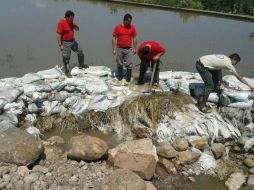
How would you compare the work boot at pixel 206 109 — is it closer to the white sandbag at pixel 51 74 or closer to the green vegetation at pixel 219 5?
the white sandbag at pixel 51 74

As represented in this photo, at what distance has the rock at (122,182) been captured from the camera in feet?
13.6

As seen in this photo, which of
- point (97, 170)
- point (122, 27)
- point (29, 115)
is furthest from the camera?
point (122, 27)

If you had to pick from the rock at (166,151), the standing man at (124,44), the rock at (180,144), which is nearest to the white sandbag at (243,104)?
the rock at (180,144)

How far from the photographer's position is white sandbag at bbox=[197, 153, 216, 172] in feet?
17.0

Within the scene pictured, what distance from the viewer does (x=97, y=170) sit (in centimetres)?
478

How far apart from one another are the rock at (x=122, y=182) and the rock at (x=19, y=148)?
101 centimetres

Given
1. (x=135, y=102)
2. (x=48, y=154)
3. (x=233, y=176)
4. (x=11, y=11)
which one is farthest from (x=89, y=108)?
(x=11, y=11)

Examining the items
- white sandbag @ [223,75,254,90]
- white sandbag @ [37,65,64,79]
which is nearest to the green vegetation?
white sandbag @ [223,75,254,90]

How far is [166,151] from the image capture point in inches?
209

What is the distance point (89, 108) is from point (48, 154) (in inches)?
53.7

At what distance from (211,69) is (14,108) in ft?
10.6

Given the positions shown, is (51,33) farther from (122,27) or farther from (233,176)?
(233,176)

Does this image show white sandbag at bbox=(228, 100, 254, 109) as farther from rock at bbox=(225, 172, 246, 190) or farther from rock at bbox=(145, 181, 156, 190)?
rock at bbox=(145, 181, 156, 190)

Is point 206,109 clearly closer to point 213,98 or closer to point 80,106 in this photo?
point 213,98
